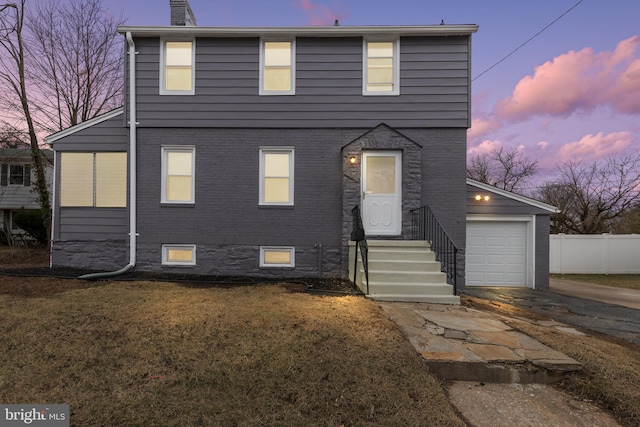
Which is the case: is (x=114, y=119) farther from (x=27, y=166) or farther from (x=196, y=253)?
(x=27, y=166)

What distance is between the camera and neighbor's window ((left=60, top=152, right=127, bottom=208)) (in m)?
7.91

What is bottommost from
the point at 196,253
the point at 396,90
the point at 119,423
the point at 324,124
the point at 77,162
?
the point at 119,423

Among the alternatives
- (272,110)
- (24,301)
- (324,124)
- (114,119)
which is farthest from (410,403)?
(114,119)

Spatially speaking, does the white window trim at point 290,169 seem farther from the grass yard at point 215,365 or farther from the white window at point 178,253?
the grass yard at point 215,365

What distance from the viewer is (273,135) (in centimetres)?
761

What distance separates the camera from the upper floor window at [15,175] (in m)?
18.5

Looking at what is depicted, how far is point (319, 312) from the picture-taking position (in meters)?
4.20

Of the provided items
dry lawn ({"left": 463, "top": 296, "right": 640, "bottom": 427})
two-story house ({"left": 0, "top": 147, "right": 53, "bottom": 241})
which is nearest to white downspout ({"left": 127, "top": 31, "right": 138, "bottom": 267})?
dry lawn ({"left": 463, "top": 296, "right": 640, "bottom": 427})

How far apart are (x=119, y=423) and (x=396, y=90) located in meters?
7.58

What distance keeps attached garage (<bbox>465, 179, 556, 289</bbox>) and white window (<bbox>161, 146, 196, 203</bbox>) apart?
283 inches

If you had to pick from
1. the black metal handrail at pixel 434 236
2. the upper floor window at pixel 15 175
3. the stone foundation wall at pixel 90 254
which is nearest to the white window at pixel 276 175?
the black metal handrail at pixel 434 236

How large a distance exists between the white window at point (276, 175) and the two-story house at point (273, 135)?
0.02 meters

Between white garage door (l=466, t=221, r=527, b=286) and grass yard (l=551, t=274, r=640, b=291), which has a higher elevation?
white garage door (l=466, t=221, r=527, b=286)

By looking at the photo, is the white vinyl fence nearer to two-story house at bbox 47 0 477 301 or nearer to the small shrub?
two-story house at bbox 47 0 477 301
